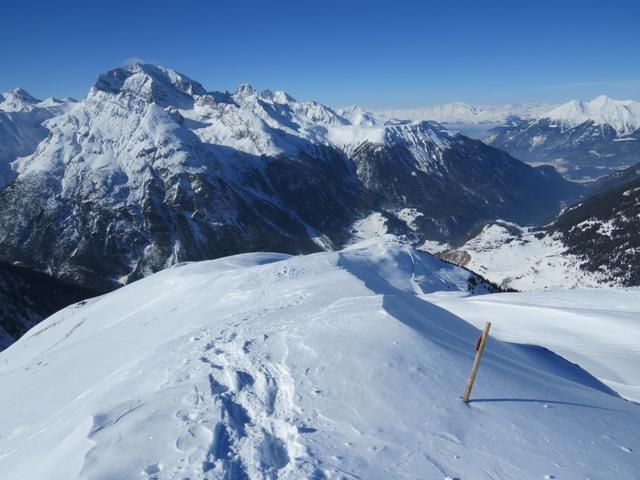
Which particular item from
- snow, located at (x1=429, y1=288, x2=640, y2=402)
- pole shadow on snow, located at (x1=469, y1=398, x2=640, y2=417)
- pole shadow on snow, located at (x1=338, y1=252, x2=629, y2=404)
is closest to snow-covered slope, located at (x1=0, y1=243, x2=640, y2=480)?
pole shadow on snow, located at (x1=469, y1=398, x2=640, y2=417)

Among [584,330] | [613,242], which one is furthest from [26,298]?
[613,242]

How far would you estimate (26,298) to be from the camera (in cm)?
12081

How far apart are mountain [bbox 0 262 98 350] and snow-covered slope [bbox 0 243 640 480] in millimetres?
104266

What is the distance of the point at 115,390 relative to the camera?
14.5m

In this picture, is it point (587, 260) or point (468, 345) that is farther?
point (587, 260)

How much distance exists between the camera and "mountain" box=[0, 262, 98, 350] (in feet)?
350

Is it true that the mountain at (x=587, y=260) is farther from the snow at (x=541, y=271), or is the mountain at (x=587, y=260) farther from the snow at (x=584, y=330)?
the snow at (x=584, y=330)

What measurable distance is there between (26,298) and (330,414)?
135176 millimetres

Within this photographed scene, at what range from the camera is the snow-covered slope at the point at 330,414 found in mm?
9562

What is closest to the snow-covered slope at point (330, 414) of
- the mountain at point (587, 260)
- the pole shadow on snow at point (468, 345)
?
the pole shadow on snow at point (468, 345)

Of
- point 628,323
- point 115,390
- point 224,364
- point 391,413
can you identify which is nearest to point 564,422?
point 391,413

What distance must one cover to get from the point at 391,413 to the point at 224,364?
5432 millimetres

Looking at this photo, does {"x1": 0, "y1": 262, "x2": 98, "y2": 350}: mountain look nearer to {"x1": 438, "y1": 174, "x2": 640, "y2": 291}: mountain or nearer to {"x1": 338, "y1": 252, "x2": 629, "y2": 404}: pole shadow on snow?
{"x1": 338, "y1": 252, "x2": 629, "y2": 404}: pole shadow on snow

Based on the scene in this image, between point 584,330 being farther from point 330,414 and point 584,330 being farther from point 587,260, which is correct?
point 587,260
